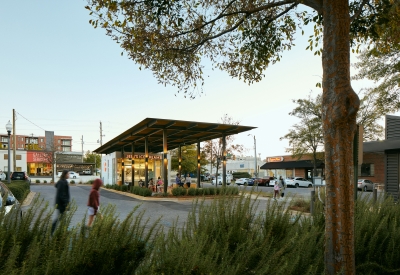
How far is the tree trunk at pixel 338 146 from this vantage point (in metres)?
3.88

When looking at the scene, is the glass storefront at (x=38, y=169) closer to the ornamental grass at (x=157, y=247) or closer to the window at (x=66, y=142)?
the window at (x=66, y=142)

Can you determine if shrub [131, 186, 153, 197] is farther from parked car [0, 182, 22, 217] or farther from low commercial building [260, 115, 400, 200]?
parked car [0, 182, 22, 217]

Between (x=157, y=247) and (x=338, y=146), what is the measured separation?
93.5 inches

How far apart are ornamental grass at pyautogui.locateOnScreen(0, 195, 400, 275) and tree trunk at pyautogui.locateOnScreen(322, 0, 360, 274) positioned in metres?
0.32

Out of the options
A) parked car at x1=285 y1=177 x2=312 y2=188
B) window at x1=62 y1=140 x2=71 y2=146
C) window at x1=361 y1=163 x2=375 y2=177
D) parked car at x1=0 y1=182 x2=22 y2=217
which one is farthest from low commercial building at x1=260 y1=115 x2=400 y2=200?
window at x1=62 y1=140 x2=71 y2=146

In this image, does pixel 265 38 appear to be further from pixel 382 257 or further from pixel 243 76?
pixel 382 257

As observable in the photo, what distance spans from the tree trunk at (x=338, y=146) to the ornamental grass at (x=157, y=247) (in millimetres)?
323

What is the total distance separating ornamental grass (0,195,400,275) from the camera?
260 cm

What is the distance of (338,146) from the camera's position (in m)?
4.02

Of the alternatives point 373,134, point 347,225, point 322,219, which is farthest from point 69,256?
point 373,134

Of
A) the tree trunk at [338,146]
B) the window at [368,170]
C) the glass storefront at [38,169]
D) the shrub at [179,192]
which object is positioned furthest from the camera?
the glass storefront at [38,169]

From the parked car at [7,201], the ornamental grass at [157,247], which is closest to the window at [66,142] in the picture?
the parked car at [7,201]

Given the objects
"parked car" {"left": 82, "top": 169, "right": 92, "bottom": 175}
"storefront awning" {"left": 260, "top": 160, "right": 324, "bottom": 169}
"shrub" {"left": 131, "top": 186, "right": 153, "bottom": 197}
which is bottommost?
"parked car" {"left": 82, "top": 169, "right": 92, "bottom": 175}

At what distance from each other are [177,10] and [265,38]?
2.24 m
